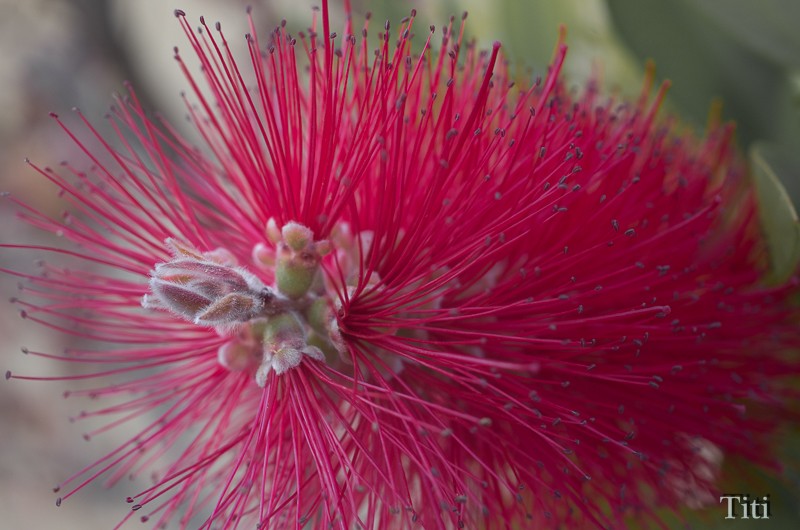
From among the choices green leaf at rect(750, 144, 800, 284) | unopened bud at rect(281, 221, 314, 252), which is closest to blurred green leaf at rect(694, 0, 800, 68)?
green leaf at rect(750, 144, 800, 284)

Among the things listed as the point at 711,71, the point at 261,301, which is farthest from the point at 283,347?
the point at 711,71

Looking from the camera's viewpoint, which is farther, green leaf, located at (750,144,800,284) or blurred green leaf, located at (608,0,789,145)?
blurred green leaf, located at (608,0,789,145)

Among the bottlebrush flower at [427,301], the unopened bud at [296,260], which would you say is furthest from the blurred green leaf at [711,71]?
the unopened bud at [296,260]

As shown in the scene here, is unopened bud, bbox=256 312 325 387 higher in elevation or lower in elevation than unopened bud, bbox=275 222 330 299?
lower

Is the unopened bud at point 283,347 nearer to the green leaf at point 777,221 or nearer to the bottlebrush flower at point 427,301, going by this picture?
the bottlebrush flower at point 427,301

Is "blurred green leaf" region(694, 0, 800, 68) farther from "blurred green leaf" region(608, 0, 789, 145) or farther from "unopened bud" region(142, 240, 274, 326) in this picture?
"unopened bud" region(142, 240, 274, 326)

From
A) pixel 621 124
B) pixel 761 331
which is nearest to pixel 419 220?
pixel 621 124

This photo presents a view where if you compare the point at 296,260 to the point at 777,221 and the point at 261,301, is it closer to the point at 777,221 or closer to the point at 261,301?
the point at 261,301

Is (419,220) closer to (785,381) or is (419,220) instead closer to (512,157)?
(512,157)
